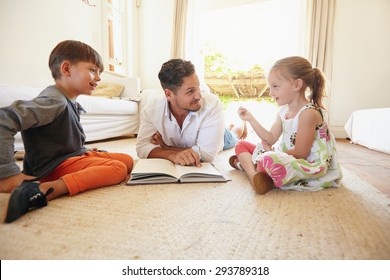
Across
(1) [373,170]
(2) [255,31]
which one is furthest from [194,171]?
(2) [255,31]

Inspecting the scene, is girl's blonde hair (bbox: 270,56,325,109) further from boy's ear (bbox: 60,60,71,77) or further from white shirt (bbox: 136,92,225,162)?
boy's ear (bbox: 60,60,71,77)

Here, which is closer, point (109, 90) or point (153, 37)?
point (109, 90)

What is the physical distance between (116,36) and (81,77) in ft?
10.9

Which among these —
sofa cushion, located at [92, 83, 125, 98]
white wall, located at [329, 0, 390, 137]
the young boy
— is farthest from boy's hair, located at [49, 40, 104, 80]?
white wall, located at [329, 0, 390, 137]

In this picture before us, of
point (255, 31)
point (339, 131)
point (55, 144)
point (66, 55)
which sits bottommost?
point (339, 131)

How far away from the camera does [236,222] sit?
60 centimetres

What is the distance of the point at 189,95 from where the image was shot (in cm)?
108

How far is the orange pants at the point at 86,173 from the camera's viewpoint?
761 millimetres

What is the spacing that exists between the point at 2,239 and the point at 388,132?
2.50 meters

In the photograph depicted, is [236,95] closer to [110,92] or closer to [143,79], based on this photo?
[143,79]

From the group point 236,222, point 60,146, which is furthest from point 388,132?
point 60,146

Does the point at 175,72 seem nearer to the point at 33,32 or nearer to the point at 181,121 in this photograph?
the point at 181,121

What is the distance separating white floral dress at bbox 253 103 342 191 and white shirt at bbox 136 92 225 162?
308mm

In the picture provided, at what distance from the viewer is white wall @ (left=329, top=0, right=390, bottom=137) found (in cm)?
289
